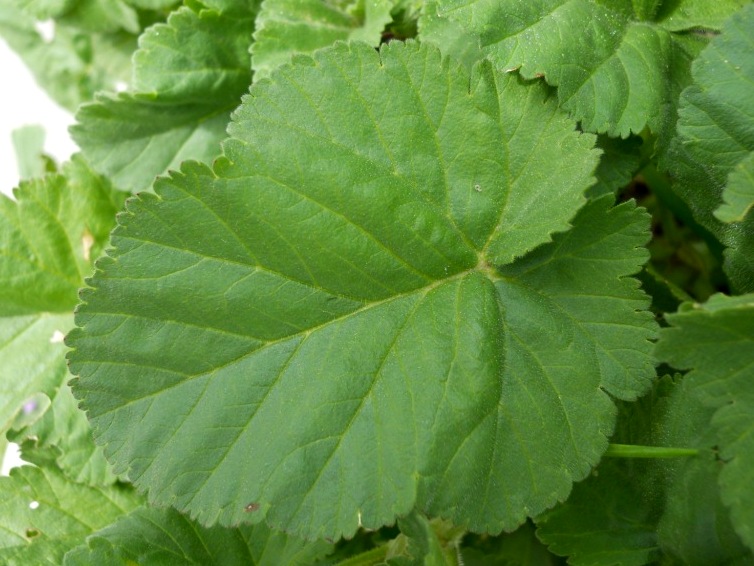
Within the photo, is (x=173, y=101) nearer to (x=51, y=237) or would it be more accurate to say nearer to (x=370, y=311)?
(x=51, y=237)

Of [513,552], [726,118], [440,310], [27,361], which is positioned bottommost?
[513,552]

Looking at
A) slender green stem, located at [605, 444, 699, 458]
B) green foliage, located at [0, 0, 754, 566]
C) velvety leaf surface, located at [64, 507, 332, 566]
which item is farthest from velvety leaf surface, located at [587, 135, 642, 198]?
velvety leaf surface, located at [64, 507, 332, 566]

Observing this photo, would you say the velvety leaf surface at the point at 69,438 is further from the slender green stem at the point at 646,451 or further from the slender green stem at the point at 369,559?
the slender green stem at the point at 646,451

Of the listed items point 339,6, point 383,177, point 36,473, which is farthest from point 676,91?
point 36,473

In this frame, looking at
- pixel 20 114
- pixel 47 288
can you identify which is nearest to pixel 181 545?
pixel 47 288

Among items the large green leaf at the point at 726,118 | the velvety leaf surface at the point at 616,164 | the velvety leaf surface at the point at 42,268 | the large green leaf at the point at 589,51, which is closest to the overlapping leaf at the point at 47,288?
the velvety leaf surface at the point at 42,268

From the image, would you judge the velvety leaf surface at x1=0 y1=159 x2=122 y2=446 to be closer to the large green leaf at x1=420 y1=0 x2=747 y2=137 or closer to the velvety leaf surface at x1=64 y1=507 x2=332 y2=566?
the velvety leaf surface at x1=64 y1=507 x2=332 y2=566

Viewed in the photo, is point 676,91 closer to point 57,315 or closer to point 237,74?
point 237,74

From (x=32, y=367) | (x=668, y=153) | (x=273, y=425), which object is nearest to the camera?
(x=273, y=425)
